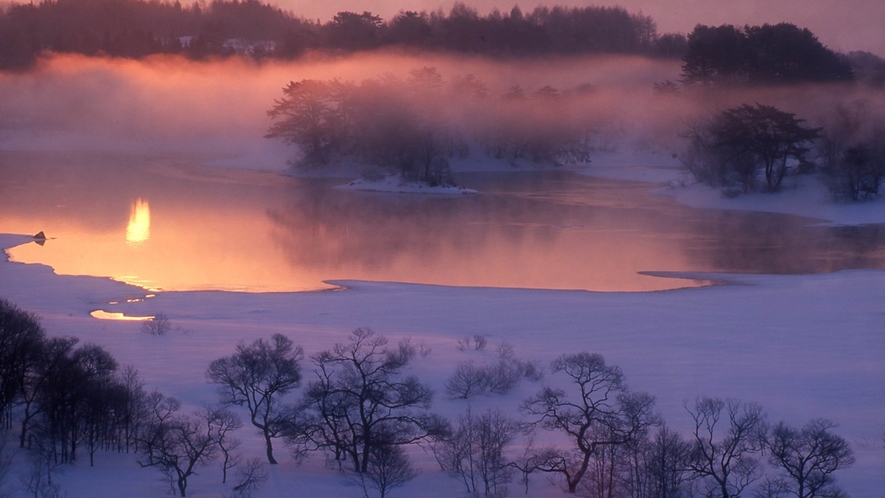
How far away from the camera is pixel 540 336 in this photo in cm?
973

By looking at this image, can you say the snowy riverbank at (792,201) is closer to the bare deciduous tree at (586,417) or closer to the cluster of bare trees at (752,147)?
the cluster of bare trees at (752,147)

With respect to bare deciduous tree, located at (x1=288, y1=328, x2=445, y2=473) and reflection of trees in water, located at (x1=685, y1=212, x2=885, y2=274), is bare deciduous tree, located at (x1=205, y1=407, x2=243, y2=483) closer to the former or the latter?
bare deciduous tree, located at (x1=288, y1=328, x2=445, y2=473)

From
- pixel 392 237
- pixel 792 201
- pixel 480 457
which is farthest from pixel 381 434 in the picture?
pixel 792 201

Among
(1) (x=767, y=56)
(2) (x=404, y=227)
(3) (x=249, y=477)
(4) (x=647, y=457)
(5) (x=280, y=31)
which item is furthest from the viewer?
(5) (x=280, y=31)

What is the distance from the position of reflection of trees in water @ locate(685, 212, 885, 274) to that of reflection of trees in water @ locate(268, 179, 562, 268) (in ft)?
10.9

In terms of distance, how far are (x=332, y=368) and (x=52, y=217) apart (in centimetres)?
1498

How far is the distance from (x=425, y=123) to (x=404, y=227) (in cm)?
1747

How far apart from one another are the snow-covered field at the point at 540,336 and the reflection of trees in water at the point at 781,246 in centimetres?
152

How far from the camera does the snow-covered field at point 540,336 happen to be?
5777mm

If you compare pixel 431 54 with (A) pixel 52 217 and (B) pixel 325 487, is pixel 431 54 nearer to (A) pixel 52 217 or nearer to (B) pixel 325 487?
(A) pixel 52 217

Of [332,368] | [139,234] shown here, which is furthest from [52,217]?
[332,368]

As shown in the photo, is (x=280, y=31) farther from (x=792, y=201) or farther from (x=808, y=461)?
(x=808, y=461)

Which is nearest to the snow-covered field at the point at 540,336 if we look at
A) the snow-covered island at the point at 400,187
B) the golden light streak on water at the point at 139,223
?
the golden light streak on water at the point at 139,223

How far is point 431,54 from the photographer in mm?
48375
